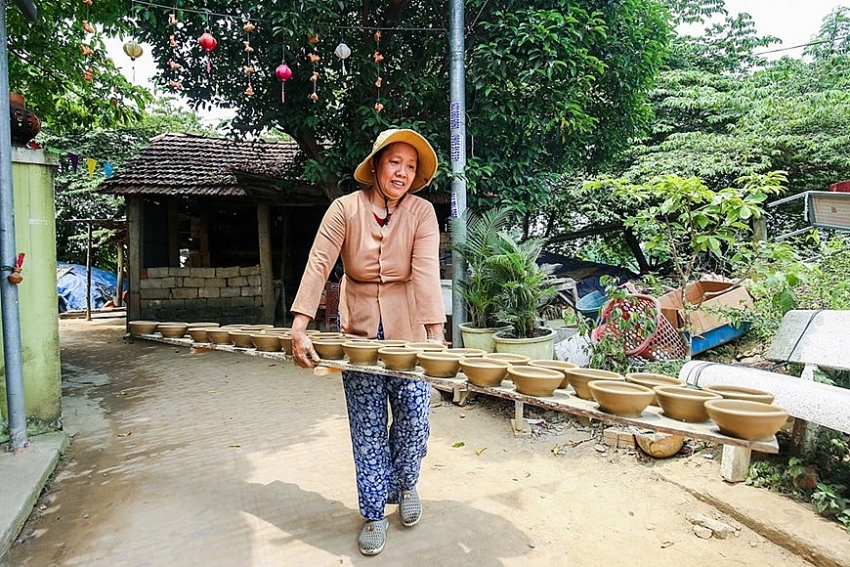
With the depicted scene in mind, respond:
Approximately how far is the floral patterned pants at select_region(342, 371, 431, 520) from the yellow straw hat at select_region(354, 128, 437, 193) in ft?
2.89

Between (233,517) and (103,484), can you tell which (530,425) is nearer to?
(233,517)

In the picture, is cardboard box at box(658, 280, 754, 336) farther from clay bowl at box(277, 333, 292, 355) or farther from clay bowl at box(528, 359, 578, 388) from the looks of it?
clay bowl at box(277, 333, 292, 355)

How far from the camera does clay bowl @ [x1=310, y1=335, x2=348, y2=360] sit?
2029 mm

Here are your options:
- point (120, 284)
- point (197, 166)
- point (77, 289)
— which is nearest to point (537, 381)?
point (197, 166)

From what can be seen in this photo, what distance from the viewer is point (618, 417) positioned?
1.46 m

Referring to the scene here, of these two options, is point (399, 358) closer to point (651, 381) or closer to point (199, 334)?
point (651, 381)

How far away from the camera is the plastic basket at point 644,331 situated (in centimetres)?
371

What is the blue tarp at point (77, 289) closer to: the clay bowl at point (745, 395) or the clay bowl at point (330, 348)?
the clay bowl at point (330, 348)

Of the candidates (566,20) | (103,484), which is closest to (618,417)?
(103,484)

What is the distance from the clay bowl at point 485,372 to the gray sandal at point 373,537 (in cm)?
86

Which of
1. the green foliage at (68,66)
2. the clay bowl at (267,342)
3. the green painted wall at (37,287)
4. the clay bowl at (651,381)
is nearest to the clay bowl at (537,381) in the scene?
the clay bowl at (651,381)

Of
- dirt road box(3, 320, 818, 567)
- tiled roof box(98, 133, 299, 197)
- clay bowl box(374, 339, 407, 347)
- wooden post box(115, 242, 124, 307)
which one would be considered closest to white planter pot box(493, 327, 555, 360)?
dirt road box(3, 320, 818, 567)

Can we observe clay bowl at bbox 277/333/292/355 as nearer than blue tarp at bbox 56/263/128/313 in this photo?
Yes

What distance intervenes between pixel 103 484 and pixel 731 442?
A: 10.4ft
